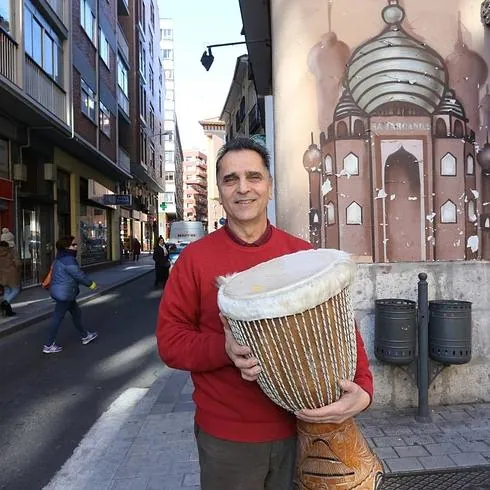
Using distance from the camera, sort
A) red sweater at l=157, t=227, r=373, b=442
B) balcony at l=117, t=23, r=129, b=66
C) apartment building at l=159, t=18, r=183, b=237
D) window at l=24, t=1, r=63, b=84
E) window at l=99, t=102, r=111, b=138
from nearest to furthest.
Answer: red sweater at l=157, t=227, r=373, b=442 < window at l=24, t=1, r=63, b=84 < window at l=99, t=102, r=111, b=138 < balcony at l=117, t=23, r=129, b=66 < apartment building at l=159, t=18, r=183, b=237

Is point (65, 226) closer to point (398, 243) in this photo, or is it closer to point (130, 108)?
point (130, 108)

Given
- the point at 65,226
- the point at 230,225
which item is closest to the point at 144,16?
the point at 65,226

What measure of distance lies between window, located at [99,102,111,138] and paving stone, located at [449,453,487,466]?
2034 cm

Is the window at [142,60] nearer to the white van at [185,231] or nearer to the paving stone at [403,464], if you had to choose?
the white van at [185,231]

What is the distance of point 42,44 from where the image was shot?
48.2ft

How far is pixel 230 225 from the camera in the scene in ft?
6.03

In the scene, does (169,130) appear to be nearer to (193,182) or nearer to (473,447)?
(193,182)

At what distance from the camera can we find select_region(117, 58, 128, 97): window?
85.5ft

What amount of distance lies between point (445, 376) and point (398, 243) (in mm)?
1239

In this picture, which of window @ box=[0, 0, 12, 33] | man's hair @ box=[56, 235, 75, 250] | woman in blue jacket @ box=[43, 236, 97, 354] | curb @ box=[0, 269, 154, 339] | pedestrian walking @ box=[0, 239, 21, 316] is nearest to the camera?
woman in blue jacket @ box=[43, 236, 97, 354]

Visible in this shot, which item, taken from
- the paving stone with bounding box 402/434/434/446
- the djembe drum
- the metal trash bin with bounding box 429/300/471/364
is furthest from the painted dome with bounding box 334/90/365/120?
the djembe drum

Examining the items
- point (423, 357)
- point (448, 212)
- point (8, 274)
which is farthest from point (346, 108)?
point (8, 274)

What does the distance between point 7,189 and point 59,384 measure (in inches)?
367

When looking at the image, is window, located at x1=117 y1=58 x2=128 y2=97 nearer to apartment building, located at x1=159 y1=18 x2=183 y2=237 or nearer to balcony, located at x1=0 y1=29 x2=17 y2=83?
balcony, located at x1=0 y1=29 x2=17 y2=83
